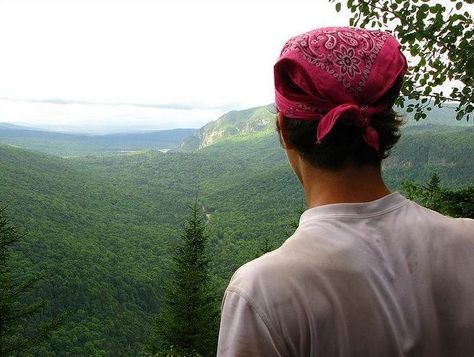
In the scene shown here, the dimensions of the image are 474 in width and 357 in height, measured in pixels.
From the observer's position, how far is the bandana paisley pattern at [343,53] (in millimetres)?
1161

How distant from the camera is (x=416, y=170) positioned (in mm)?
139500

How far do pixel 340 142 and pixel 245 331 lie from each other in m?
0.56

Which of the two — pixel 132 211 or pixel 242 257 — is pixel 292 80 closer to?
pixel 242 257

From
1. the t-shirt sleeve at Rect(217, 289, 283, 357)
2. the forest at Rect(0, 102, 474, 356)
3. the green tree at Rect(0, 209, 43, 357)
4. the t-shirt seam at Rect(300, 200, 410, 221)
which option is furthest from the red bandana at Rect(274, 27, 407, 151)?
the forest at Rect(0, 102, 474, 356)

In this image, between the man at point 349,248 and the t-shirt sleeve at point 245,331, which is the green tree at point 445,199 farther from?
the t-shirt sleeve at point 245,331

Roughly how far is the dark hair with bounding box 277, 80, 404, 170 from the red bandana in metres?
0.02

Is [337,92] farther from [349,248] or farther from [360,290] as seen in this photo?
[360,290]

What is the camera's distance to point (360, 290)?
105 cm

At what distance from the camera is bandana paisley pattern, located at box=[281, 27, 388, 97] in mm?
1161

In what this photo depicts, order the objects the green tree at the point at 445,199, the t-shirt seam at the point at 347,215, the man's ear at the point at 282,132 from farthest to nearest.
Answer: the green tree at the point at 445,199 → the man's ear at the point at 282,132 → the t-shirt seam at the point at 347,215

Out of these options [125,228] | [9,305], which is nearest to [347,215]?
[9,305]

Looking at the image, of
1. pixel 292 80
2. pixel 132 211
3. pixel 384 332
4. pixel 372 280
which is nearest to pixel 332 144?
pixel 292 80

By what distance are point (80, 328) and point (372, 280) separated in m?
61.9

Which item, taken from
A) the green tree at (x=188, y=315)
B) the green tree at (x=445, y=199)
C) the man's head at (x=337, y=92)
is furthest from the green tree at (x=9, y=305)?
the man's head at (x=337, y=92)
